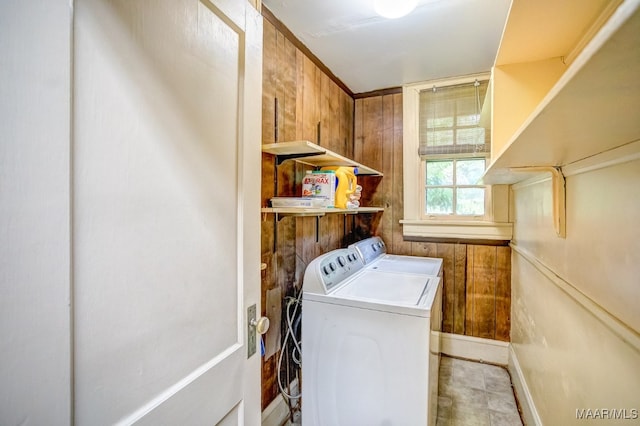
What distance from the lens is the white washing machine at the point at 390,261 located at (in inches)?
87.5

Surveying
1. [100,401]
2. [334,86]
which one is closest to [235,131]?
[100,401]

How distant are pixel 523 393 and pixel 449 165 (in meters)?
1.77

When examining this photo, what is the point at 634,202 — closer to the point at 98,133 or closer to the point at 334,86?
the point at 98,133

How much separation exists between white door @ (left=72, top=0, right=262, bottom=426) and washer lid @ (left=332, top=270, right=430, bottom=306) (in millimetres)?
772

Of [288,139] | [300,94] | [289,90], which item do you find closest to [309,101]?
[300,94]

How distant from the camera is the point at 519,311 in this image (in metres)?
2.19

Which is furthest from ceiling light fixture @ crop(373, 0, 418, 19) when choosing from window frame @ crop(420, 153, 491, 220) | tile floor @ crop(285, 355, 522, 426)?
tile floor @ crop(285, 355, 522, 426)

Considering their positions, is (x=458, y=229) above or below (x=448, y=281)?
above

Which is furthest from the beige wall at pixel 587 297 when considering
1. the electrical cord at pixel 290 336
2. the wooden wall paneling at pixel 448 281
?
the electrical cord at pixel 290 336

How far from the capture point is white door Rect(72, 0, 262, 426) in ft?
1.73

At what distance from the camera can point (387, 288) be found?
5.65 feet

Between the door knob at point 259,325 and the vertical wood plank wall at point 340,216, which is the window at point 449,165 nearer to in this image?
the vertical wood plank wall at point 340,216

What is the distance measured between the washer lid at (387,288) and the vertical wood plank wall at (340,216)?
438 millimetres

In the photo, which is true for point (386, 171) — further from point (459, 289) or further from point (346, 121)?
point (459, 289)
